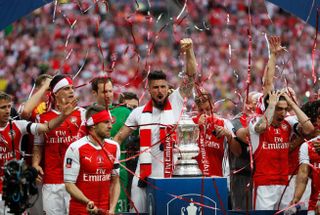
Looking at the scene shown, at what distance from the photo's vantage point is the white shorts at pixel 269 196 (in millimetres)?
10883

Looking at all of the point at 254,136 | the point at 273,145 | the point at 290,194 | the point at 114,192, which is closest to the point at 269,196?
the point at 290,194

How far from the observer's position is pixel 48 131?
33.7 ft

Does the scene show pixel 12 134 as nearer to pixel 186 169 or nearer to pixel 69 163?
pixel 69 163

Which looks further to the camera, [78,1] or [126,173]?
[126,173]

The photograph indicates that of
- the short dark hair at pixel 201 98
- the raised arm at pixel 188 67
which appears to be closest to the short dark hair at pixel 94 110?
the raised arm at pixel 188 67

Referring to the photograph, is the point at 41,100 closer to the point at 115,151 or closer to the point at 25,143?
the point at 25,143

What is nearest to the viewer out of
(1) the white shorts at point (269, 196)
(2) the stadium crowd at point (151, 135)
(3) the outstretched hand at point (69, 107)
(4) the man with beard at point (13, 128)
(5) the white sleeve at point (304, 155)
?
(2) the stadium crowd at point (151, 135)

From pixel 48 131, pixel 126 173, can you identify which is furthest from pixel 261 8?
pixel 48 131

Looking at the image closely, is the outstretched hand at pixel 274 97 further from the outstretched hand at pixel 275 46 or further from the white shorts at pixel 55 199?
the white shorts at pixel 55 199

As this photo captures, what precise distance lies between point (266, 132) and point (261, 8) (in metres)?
12.4

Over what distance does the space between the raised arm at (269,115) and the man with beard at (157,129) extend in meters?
0.81

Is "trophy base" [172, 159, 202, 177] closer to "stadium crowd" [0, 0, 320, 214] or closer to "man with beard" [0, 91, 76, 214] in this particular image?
"stadium crowd" [0, 0, 320, 214]

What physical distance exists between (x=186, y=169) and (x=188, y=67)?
1.18m

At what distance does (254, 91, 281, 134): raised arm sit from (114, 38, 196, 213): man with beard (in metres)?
0.81
